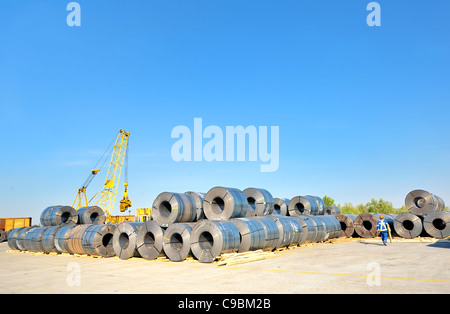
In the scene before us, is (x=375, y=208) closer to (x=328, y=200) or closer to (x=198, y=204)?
(x=328, y=200)

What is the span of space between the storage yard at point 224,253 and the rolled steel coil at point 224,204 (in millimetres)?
55

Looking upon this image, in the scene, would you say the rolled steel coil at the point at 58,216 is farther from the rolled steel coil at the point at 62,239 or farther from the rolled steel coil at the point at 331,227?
the rolled steel coil at the point at 331,227

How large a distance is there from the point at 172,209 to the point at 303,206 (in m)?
13.8

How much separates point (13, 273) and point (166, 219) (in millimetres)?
6869

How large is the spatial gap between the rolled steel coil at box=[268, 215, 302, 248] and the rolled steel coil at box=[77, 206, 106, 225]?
16897mm

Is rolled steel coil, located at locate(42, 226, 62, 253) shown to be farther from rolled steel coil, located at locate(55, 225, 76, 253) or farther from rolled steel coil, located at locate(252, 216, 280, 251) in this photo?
rolled steel coil, located at locate(252, 216, 280, 251)

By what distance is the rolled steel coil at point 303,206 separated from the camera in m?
27.5

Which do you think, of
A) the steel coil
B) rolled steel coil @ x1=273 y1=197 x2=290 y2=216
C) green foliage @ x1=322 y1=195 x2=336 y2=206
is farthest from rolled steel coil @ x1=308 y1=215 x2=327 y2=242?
green foliage @ x1=322 y1=195 x2=336 y2=206

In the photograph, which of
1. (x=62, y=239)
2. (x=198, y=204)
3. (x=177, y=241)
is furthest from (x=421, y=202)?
(x=62, y=239)

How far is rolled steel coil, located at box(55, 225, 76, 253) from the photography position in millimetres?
20219

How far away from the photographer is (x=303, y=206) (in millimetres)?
28000

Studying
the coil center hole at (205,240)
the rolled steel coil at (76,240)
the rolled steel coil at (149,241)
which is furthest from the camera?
the rolled steel coil at (76,240)

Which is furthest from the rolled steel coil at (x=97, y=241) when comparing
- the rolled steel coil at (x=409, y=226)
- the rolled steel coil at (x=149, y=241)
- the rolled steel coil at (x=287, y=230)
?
the rolled steel coil at (x=409, y=226)
